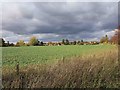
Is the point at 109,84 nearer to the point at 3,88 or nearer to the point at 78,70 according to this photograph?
the point at 78,70

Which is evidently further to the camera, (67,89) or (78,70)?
(78,70)

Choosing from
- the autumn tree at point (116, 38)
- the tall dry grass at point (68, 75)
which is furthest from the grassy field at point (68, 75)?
the autumn tree at point (116, 38)

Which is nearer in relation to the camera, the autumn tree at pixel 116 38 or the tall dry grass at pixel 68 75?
the tall dry grass at pixel 68 75

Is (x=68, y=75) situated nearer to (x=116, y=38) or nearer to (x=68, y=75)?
(x=68, y=75)

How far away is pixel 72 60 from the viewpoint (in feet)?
35.3

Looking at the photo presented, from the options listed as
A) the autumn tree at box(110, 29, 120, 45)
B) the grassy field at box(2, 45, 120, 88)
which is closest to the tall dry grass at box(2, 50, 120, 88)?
the grassy field at box(2, 45, 120, 88)

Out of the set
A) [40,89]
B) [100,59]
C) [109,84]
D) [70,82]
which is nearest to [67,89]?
[70,82]

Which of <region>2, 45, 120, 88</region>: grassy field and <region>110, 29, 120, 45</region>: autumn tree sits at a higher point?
<region>110, 29, 120, 45</region>: autumn tree

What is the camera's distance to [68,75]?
9.43 metres

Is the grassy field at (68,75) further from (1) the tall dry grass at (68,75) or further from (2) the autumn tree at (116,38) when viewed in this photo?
(2) the autumn tree at (116,38)

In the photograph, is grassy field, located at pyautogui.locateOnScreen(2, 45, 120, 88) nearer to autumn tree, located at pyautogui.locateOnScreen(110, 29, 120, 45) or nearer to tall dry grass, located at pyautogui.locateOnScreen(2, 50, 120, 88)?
tall dry grass, located at pyautogui.locateOnScreen(2, 50, 120, 88)

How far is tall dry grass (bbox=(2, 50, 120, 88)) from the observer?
8867 mm

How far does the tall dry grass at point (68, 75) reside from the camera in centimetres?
887

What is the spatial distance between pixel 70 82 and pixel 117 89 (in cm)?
206
